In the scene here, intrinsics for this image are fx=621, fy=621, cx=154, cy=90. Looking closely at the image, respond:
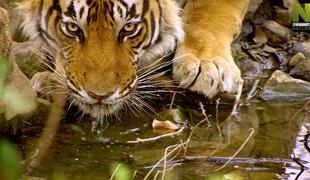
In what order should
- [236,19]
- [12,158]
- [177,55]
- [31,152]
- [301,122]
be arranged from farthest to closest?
[236,19] < [177,55] < [301,122] < [31,152] < [12,158]

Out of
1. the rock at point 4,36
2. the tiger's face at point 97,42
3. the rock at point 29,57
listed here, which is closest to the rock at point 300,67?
the tiger's face at point 97,42

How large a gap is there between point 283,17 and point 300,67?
554 millimetres

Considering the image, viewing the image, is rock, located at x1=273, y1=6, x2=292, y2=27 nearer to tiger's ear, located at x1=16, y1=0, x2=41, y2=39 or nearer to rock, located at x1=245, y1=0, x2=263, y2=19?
rock, located at x1=245, y1=0, x2=263, y2=19

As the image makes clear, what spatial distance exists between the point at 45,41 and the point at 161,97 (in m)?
0.47

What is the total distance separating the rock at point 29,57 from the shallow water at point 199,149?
1.02 feet

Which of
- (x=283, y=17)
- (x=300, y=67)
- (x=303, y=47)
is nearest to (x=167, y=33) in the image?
(x=300, y=67)

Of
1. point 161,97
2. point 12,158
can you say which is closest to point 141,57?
point 161,97

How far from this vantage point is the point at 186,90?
89.3 inches

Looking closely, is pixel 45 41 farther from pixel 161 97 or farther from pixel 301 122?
pixel 301 122

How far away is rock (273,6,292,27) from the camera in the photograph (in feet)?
10.6

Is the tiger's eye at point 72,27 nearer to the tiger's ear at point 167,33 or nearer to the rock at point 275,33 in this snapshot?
the tiger's ear at point 167,33

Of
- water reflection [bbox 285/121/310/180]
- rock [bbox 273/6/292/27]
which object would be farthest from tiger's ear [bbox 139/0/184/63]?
rock [bbox 273/6/292/27]

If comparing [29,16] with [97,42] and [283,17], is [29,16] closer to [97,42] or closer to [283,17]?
[97,42]

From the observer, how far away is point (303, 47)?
298 centimetres
